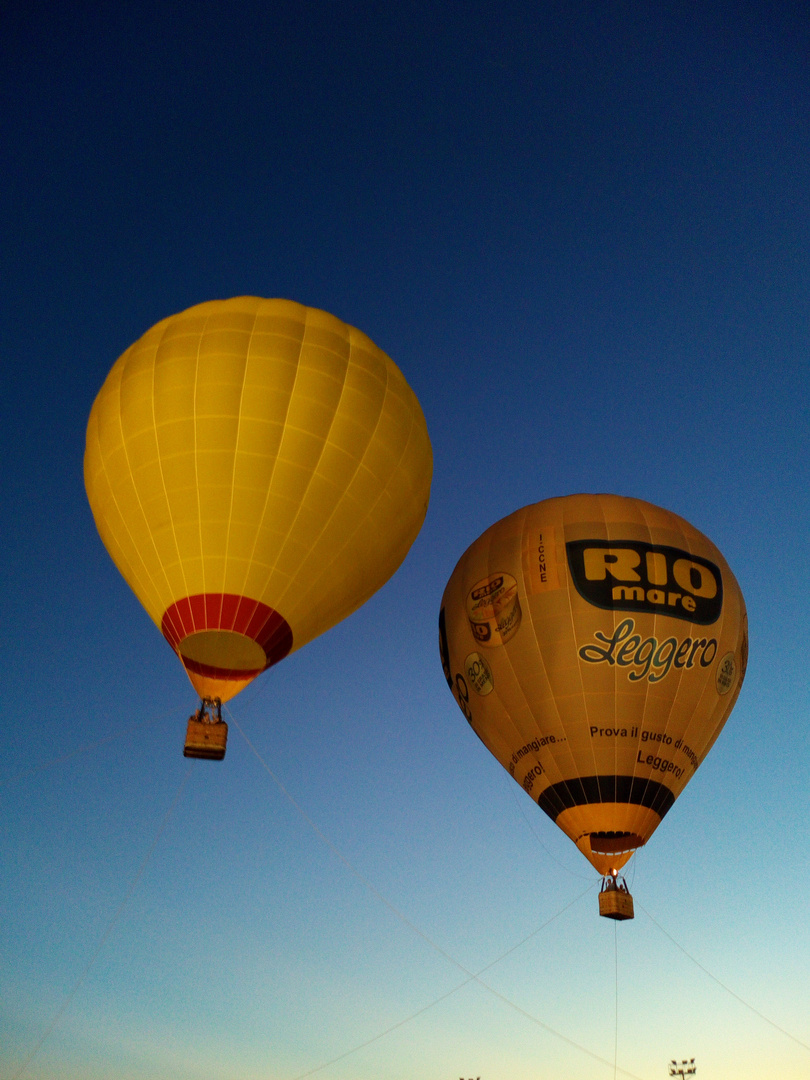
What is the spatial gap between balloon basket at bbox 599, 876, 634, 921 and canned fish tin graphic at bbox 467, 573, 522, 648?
3.99 m

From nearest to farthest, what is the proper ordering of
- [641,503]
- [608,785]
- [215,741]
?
[215,741] < [608,785] < [641,503]

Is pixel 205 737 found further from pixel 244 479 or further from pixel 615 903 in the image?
pixel 615 903

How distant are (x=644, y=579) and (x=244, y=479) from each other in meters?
6.43

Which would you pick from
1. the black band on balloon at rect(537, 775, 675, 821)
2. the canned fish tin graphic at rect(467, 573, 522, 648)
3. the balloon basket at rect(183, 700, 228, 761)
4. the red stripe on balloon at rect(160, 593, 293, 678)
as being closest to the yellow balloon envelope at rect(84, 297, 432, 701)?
the red stripe on balloon at rect(160, 593, 293, 678)

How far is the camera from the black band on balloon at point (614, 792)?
43.6 feet

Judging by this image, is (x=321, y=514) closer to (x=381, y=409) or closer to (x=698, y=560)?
(x=381, y=409)

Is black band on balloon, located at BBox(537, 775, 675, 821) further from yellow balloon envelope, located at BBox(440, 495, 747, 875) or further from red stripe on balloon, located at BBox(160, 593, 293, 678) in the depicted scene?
red stripe on balloon, located at BBox(160, 593, 293, 678)

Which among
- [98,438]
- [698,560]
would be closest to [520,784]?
[698,560]

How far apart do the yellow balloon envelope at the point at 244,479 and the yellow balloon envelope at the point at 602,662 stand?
2.60m

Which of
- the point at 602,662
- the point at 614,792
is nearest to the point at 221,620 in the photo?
the point at 602,662

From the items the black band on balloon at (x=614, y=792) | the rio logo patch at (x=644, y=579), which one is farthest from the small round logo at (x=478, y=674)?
the rio logo patch at (x=644, y=579)

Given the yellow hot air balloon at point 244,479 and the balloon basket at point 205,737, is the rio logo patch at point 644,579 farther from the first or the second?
the balloon basket at point 205,737

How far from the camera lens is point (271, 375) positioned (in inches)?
485

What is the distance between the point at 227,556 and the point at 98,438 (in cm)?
296
